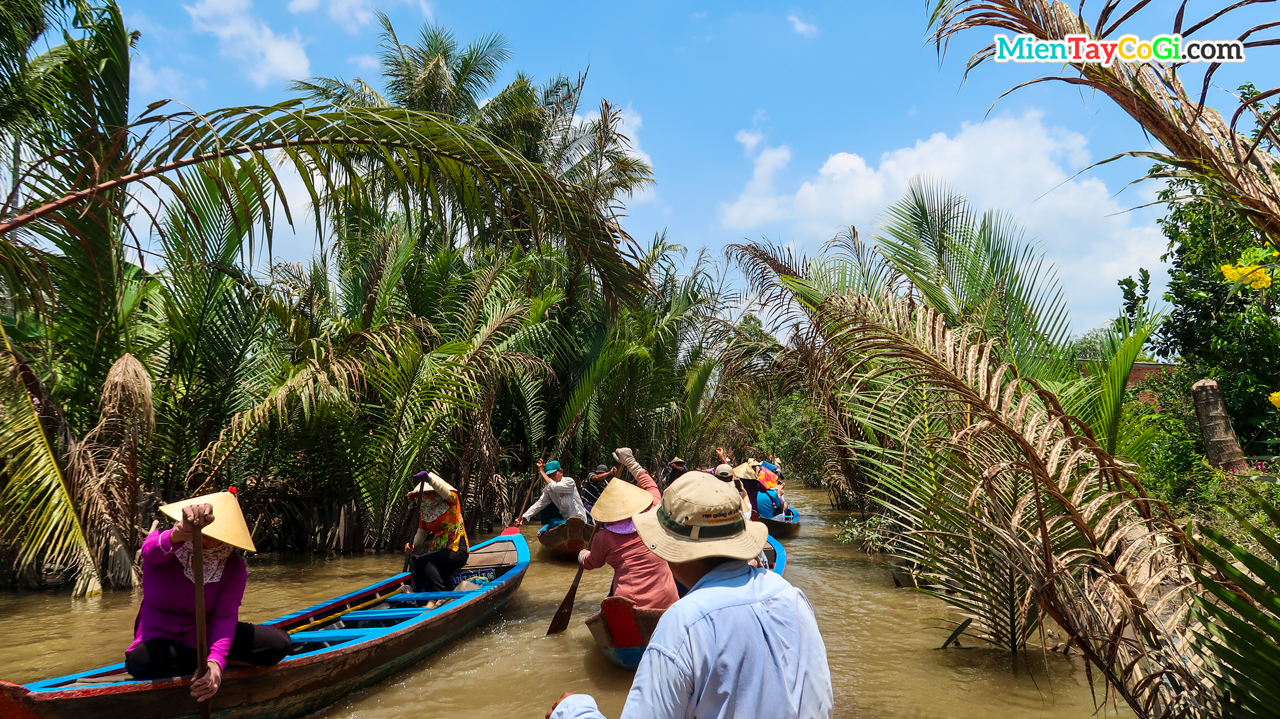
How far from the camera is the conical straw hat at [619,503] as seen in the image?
214 inches

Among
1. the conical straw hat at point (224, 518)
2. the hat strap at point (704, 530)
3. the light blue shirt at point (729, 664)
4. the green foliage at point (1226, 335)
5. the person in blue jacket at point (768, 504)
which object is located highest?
the green foliage at point (1226, 335)

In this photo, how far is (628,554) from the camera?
18.0ft

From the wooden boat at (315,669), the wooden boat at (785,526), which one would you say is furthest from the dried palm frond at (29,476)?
the wooden boat at (785,526)

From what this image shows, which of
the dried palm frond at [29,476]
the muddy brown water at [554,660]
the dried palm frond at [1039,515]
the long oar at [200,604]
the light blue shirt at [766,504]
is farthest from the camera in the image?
the light blue shirt at [766,504]

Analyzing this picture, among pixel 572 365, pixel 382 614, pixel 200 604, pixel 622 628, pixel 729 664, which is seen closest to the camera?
pixel 729 664

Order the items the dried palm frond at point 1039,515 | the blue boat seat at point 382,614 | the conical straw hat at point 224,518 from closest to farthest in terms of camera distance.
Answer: the dried palm frond at point 1039,515, the conical straw hat at point 224,518, the blue boat seat at point 382,614

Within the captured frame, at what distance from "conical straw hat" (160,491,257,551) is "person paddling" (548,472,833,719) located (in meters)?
2.78

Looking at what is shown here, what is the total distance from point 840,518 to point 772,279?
25.0 ft

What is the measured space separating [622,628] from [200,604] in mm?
2820

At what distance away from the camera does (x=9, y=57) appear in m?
5.36

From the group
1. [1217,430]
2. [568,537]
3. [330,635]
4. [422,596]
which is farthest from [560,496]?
[1217,430]

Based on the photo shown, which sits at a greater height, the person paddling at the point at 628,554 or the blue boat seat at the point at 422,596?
the person paddling at the point at 628,554

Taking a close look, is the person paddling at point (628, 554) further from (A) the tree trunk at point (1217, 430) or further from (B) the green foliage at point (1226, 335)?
(B) the green foliage at point (1226, 335)

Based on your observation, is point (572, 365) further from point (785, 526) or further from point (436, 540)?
point (436, 540)
